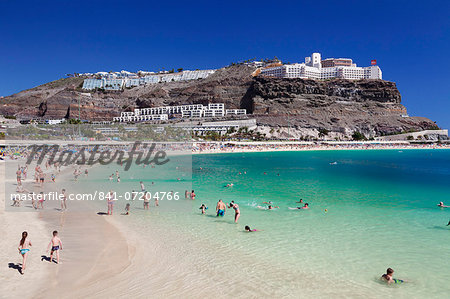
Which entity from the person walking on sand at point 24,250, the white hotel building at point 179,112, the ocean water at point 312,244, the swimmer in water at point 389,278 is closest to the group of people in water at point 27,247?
the person walking on sand at point 24,250

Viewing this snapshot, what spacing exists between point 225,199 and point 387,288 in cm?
1201

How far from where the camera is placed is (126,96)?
141500 mm

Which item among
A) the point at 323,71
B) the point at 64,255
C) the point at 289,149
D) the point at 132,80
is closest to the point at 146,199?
the point at 64,255

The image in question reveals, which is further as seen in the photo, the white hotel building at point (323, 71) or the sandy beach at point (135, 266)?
the white hotel building at point (323, 71)

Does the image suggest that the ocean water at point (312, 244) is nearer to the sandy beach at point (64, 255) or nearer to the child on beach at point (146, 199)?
the child on beach at point (146, 199)

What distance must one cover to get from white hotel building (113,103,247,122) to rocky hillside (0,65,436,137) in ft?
13.6

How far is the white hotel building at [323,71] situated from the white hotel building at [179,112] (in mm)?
31198

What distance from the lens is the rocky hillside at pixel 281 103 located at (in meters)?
107

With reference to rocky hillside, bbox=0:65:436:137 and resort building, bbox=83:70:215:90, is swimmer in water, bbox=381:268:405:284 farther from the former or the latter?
resort building, bbox=83:70:215:90

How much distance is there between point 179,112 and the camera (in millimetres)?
120875

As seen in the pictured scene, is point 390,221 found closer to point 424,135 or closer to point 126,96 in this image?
point 424,135

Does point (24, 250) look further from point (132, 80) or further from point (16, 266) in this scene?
point (132, 80)

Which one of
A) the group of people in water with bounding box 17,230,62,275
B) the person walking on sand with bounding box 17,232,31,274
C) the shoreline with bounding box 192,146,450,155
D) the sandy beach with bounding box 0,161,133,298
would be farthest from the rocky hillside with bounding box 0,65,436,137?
the person walking on sand with bounding box 17,232,31,274

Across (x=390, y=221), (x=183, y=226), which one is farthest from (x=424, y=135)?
(x=183, y=226)
